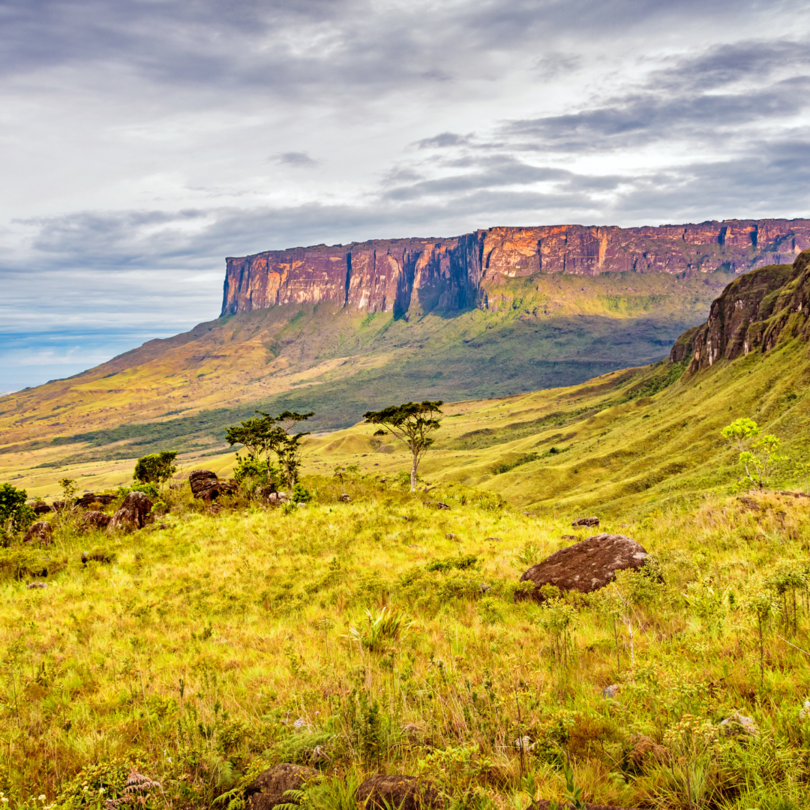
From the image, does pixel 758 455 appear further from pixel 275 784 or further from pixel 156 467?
pixel 275 784

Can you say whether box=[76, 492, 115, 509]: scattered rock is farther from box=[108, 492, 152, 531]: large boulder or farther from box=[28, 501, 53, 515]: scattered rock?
box=[108, 492, 152, 531]: large boulder

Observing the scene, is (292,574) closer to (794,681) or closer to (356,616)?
(356,616)

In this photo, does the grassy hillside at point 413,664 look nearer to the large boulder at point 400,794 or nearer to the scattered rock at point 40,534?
the large boulder at point 400,794

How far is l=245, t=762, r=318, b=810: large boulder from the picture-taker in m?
4.38

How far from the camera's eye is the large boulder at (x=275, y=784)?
4379 millimetres

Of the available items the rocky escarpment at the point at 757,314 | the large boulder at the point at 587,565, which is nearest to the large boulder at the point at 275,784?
the large boulder at the point at 587,565

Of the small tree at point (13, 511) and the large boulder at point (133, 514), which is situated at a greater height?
the large boulder at point (133, 514)

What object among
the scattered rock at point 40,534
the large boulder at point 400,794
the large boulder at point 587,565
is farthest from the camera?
the scattered rock at point 40,534

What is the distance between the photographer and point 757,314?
143750 millimetres

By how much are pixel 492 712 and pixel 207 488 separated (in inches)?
1096

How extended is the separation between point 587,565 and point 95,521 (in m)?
23.0

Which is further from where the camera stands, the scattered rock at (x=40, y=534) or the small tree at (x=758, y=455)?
the small tree at (x=758, y=455)

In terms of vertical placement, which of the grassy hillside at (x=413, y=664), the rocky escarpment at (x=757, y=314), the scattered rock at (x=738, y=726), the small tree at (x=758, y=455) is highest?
the rocky escarpment at (x=757, y=314)

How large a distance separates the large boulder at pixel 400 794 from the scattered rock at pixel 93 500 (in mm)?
29734
